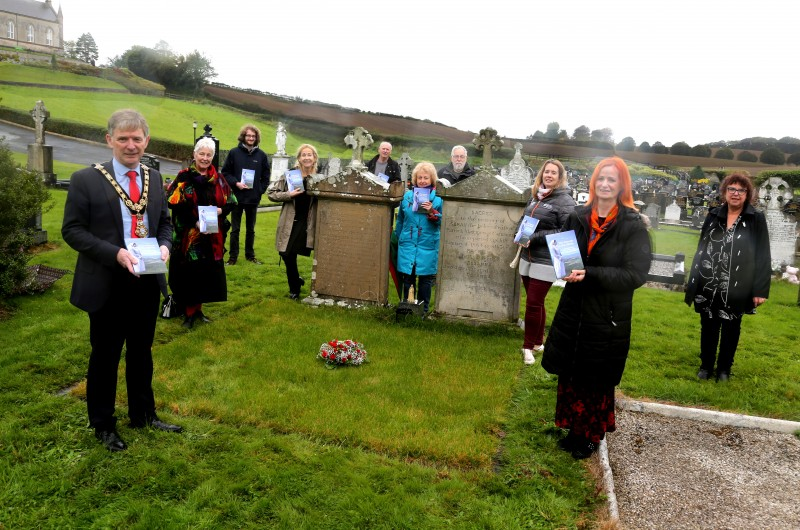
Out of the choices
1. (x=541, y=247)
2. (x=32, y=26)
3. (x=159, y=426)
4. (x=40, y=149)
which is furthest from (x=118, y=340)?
(x=32, y=26)

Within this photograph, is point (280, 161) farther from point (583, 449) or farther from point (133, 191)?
point (583, 449)

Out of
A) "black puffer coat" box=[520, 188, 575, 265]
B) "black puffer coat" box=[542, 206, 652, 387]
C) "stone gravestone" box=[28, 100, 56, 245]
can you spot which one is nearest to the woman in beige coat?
"black puffer coat" box=[520, 188, 575, 265]

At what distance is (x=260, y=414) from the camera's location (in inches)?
176

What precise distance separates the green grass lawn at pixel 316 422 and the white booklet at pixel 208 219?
1223 millimetres

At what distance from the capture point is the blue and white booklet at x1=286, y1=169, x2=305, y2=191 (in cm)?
797

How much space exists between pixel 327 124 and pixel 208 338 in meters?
36.4

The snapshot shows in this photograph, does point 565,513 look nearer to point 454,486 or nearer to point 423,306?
point 454,486

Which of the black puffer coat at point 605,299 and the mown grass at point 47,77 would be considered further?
the mown grass at point 47,77

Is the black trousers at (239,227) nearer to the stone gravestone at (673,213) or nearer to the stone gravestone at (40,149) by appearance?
the stone gravestone at (40,149)

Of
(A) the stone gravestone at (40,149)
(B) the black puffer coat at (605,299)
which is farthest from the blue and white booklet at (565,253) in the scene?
(A) the stone gravestone at (40,149)

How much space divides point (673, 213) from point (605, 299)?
60.6 feet

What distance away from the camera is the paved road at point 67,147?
27075mm

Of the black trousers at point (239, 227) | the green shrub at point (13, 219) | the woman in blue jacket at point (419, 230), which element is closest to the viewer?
the green shrub at point (13, 219)

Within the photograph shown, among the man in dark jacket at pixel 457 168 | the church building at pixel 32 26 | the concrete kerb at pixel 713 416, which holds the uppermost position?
the church building at pixel 32 26
